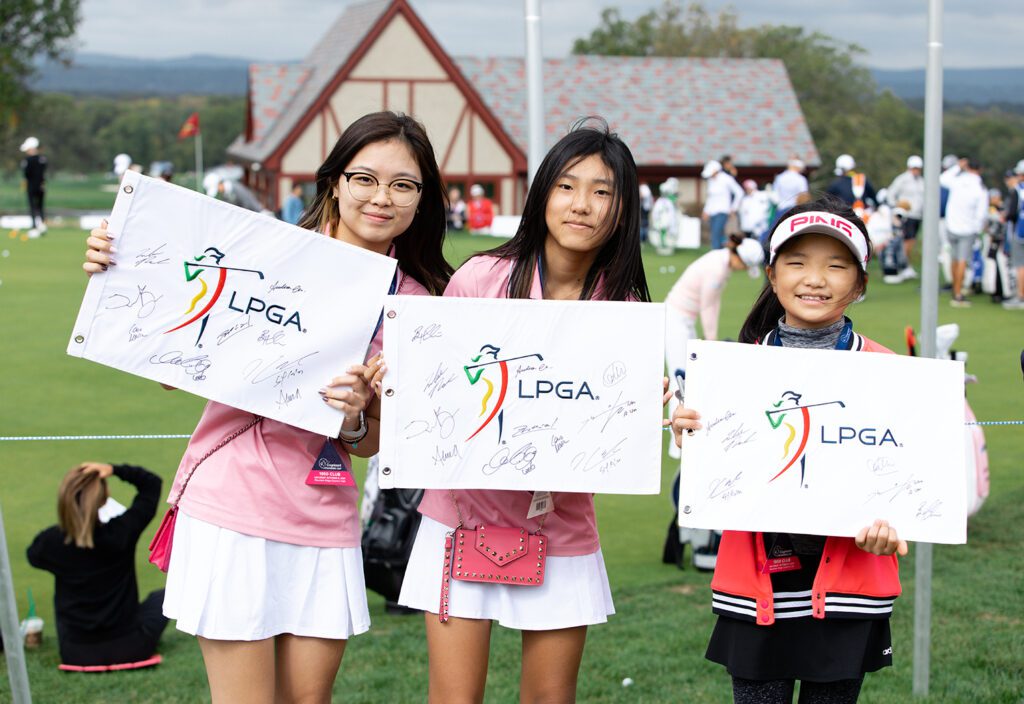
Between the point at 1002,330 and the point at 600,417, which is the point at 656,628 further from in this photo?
the point at 1002,330

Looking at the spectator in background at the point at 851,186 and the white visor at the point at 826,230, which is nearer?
the white visor at the point at 826,230

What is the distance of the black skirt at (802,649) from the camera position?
3045 millimetres

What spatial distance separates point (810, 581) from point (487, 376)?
0.93 meters

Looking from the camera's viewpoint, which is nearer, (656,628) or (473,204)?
(656,628)

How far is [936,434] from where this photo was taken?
3.00m

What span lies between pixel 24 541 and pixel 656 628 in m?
3.54

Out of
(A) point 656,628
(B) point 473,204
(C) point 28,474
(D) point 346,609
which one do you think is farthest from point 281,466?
(B) point 473,204
